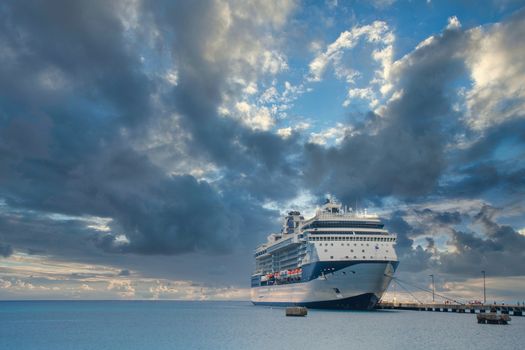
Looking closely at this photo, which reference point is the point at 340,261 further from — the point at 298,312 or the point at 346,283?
the point at 298,312

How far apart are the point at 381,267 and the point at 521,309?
4788 centimetres

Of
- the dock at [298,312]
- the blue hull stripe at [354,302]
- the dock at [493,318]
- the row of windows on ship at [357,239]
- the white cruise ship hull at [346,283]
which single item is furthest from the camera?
the dock at [298,312]

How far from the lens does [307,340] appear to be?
60969mm

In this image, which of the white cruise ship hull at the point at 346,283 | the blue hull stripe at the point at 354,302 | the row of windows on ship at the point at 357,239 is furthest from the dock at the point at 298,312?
the row of windows on ship at the point at 357,239

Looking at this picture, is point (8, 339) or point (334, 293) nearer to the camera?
point (8, 339)

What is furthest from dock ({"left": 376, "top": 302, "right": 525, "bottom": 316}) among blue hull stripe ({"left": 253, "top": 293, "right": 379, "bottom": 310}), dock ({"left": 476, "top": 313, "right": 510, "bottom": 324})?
blue hull stripe ({"left": 253, "top": 293, "right": 379, "bottom": 310})

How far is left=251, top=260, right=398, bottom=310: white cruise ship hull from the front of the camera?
8725 centimetres

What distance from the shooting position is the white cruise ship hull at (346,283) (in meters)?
87.2

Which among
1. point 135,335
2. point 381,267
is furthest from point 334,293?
point 135,335

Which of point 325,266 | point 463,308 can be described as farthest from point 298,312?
point 463,308

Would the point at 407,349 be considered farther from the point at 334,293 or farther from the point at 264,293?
the point at 264,293

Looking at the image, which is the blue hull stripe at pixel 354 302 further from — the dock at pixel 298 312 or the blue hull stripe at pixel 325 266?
the blue hull stripe at pixel 325 266

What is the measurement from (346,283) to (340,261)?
4.53m

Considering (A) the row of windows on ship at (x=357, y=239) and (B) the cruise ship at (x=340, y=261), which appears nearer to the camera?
(B) the cruise ship at (x=340, y=261)
